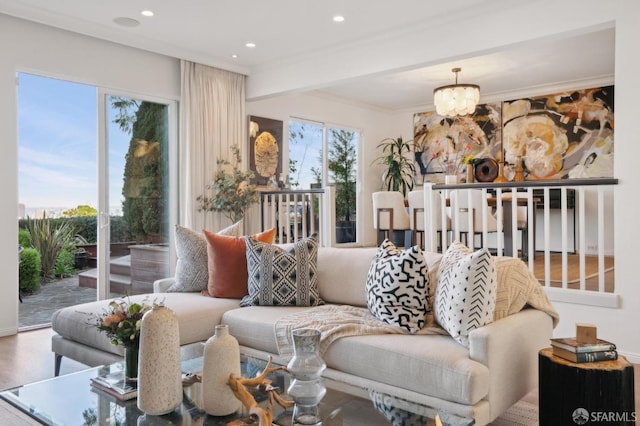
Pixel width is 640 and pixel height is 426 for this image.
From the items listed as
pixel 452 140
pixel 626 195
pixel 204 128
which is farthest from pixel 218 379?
pixel 452 140

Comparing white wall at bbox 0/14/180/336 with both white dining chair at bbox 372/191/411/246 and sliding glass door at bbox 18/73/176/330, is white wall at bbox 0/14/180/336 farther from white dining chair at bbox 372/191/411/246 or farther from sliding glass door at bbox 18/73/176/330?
white dining chair at bbox 372/191/411/246

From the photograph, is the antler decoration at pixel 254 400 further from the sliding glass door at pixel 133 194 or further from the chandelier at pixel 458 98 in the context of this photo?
the chandelier at pixel 458 98

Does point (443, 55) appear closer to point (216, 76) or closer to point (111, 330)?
point (216, 76)

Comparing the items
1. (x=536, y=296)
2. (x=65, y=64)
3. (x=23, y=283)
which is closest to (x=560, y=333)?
(x=536, y=296)

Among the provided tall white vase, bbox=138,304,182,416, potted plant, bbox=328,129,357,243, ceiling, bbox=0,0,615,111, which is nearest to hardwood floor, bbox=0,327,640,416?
tall white vase, bbox=138,304,182,416

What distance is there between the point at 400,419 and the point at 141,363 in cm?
89

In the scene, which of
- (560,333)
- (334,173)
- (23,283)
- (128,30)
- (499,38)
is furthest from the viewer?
(334,173)

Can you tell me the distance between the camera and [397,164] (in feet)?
26.7

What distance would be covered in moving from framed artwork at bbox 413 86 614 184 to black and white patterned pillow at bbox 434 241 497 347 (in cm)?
493

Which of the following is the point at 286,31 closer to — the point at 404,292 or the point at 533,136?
the point at 404,292

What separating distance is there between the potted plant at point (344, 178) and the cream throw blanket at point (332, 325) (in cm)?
525

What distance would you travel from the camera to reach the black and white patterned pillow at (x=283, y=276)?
10.0 ft

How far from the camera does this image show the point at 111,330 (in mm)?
1916

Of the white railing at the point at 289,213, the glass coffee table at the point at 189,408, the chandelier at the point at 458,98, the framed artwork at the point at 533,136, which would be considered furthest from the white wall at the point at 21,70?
the framed artwork at the point at 533,136
